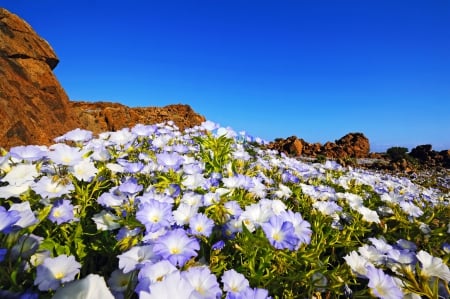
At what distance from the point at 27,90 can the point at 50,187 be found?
14.1 feet

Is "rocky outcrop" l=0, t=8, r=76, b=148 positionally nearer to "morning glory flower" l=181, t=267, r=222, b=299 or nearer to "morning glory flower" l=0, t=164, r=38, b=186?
"morning glory flower" l=0, t=164, r=38, b=186

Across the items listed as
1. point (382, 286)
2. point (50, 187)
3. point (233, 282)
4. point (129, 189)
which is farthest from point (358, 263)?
point (50, 187)

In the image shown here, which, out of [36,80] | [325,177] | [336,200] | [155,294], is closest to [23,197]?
[155,294]

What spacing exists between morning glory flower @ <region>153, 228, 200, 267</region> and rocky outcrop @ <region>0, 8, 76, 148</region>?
12.5 feet

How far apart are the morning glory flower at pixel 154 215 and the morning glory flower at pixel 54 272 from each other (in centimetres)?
A: 34

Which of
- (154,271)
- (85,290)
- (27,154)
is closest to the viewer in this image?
(85,290)

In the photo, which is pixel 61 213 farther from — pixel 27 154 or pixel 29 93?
pixel 29 93

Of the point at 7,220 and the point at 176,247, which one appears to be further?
the point at 176,247

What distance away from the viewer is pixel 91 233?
1.79 m

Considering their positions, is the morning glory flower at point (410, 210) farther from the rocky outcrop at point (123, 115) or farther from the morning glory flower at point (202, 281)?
the rocky outcrop at point (123, 115)

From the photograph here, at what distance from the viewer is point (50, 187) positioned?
159 centimetres

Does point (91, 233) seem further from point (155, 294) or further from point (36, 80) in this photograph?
point (36, 80)

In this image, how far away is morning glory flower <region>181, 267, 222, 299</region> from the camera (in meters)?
1.11

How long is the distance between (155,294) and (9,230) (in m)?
0.76
